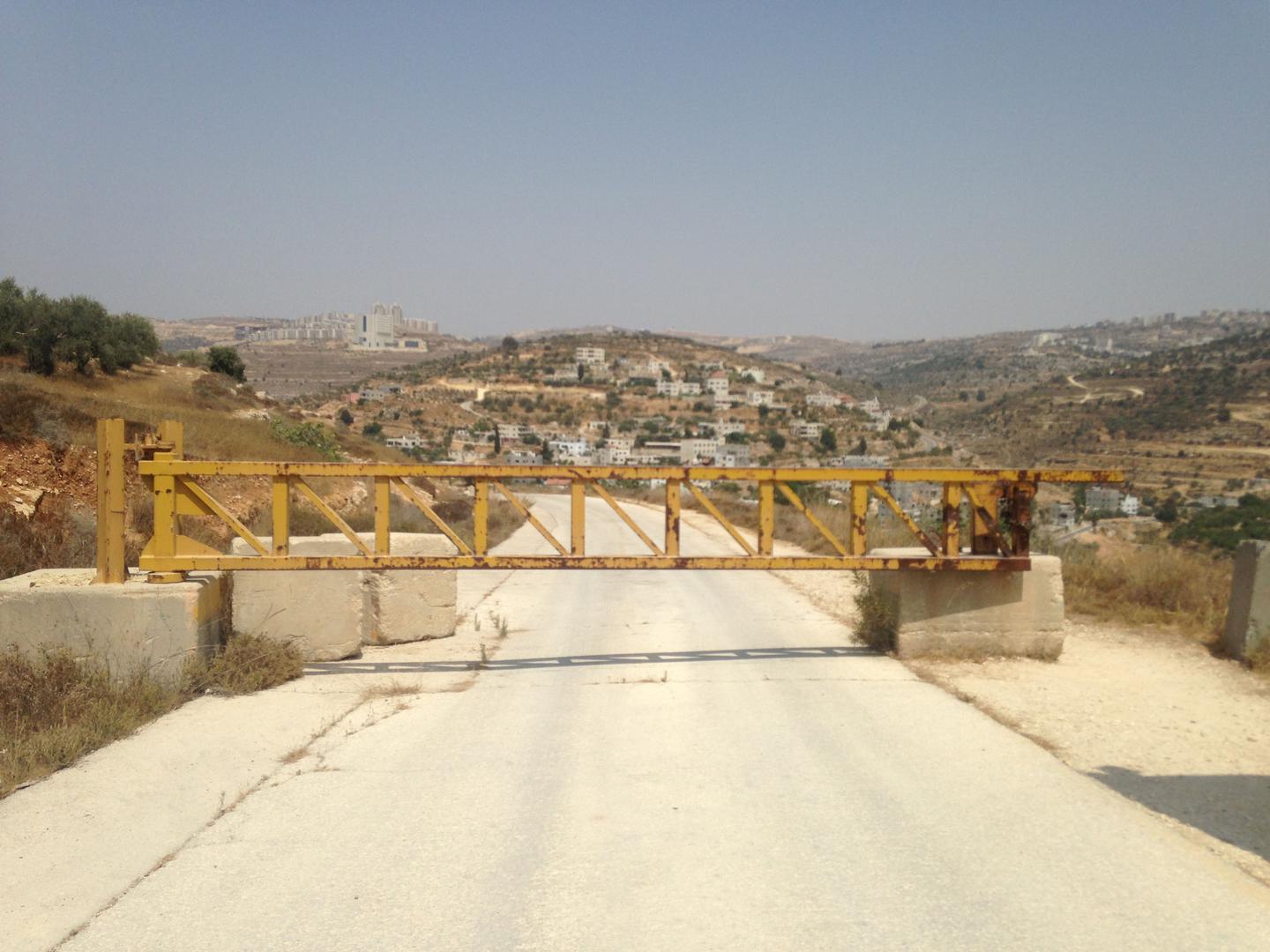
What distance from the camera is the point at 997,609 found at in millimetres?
9133

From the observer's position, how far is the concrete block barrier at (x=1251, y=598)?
8703mm

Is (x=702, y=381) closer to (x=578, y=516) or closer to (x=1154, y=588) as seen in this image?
(x=1154, y=588)

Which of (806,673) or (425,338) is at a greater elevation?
(425,338)

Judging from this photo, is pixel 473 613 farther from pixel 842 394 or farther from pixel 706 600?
pixel 842 394

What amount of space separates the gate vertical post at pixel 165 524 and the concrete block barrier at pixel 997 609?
644 centimetres

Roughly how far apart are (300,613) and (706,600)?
6556 millimetres

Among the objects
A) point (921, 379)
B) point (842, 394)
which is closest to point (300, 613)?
point (842, 394)

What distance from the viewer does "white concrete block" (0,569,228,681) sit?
7555mm

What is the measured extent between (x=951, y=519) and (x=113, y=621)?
7138mm

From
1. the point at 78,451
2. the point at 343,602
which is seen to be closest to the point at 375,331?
the point at 78,451

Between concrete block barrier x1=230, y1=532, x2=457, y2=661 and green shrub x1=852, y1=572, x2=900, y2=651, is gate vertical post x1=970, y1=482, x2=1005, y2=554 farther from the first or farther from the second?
concrete block barrier x1=230, y1=532, x2=457, y2=661

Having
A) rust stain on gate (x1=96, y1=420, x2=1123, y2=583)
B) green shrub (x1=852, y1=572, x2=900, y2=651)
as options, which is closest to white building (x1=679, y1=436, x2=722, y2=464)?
green shrub (x1=852, y1=572, x2=900, y2=651)

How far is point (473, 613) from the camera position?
41.0 ft

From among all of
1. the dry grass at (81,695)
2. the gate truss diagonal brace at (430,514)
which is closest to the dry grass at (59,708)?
the dry grass at (81,695)
